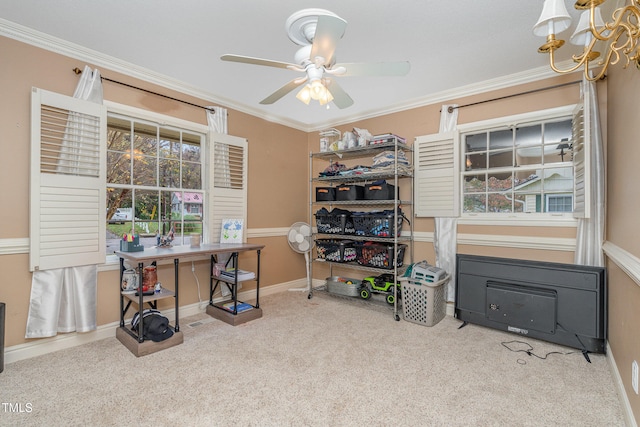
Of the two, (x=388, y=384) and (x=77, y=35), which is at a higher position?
(x=77, y=35)

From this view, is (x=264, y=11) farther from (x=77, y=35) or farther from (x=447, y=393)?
(x=447, y=393)

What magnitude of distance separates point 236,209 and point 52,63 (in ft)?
7.01

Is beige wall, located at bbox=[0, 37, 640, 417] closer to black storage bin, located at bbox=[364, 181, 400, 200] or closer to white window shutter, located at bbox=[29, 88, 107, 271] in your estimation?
white window shutter, located at bbox=[29, 88, 107, 271]

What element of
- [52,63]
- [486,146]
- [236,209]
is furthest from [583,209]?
[52,63]

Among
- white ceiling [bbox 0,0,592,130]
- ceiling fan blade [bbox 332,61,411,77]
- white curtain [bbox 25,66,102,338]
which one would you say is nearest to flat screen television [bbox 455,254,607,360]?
white ceiling [bbox 0,0,592,130]

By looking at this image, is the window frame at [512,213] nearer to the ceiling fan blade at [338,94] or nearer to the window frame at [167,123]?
the ceiling fan blade at [338,94]

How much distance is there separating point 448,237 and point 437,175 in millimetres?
720

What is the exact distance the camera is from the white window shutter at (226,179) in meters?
3.69

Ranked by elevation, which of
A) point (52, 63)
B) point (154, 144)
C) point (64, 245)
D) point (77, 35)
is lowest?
point (64, 245)

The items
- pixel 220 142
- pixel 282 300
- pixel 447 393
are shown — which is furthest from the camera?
pixel 282 300

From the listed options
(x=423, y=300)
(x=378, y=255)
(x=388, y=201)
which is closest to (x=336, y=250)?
(x=378, y=255)

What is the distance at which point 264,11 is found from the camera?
2176mm

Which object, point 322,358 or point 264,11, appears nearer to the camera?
point 264,11

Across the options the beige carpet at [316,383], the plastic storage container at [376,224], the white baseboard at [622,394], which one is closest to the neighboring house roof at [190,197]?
the beige carpet at [316,383]
